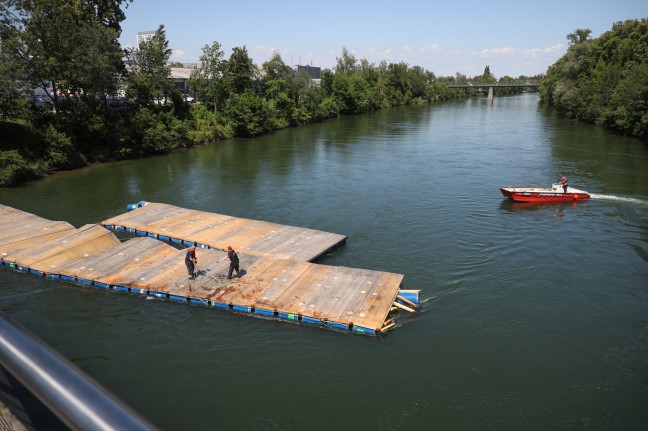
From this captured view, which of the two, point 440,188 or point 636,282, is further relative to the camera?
point 440,188

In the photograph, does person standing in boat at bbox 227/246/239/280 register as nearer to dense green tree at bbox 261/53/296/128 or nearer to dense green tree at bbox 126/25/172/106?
dense green tree at bbox 126/25/172/106

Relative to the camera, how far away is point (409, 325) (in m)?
22.1

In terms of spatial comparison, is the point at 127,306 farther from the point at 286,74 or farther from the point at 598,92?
the point at 598,92

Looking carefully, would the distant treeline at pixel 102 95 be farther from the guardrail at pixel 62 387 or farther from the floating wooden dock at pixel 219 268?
the guardrail at pixel 62 387

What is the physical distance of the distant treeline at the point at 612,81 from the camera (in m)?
77.3

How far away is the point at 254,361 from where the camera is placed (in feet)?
64.0

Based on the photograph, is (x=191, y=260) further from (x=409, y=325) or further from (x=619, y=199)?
(x=619, y=199)

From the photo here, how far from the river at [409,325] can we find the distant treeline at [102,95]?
8.31 meters

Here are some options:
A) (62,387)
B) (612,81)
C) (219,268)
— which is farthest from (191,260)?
(612,81)

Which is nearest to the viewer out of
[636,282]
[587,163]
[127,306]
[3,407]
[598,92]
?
[3,407]

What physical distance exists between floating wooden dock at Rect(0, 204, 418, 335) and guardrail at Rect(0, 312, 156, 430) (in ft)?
59.9

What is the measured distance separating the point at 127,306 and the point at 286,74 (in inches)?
3435

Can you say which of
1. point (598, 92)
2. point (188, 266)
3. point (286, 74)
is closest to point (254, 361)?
point (188, 266)

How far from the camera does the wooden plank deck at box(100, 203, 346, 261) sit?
29327 millimetres
